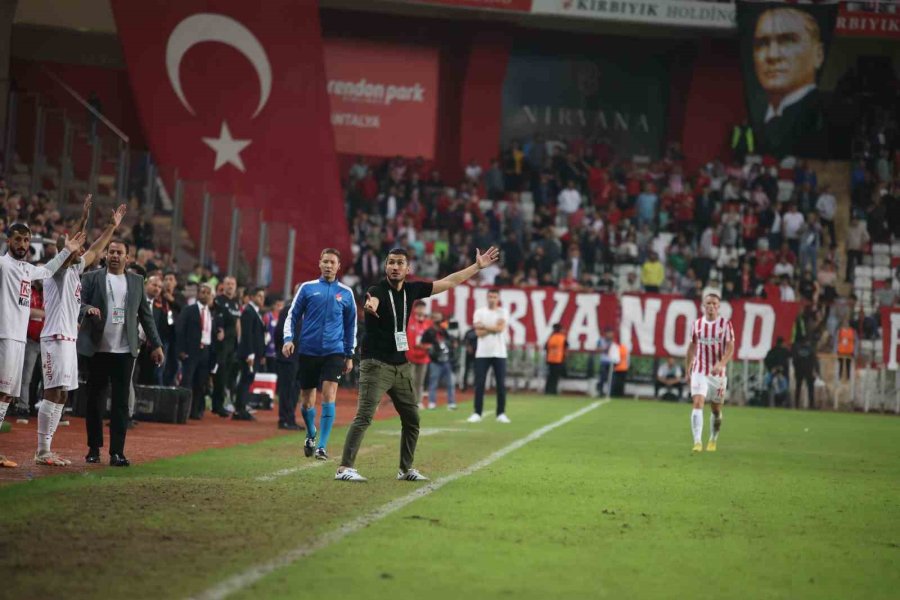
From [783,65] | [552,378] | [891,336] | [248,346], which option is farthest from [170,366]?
[783,65]

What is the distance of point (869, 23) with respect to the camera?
45188 mm

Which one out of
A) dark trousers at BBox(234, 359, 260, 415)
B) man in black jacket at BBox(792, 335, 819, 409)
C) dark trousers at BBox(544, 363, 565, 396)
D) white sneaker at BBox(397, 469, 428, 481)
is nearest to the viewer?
white sneaker at BBox(397, 469, 428, 481)

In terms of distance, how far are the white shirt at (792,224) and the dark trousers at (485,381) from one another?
1991 cm

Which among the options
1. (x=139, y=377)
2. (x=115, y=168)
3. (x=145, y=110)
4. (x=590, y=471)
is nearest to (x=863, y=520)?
(x=590, y=471)

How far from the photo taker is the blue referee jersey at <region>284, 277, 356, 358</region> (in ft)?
48.7

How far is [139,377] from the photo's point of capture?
68.6ft

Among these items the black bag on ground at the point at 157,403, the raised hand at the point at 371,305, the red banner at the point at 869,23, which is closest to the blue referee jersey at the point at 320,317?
the raised hand at the point at 371,305

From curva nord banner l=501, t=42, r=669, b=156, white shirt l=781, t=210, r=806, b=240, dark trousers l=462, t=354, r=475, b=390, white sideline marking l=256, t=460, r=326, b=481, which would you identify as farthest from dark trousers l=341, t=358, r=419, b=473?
curva nord banner l=501, t=42, r=669, b=156

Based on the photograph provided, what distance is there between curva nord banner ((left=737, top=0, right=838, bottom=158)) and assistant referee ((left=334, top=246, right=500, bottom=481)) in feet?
112

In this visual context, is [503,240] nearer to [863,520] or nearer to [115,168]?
[115,168]

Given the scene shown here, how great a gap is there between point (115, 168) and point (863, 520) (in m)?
20.4

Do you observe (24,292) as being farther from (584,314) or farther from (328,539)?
(584,314)

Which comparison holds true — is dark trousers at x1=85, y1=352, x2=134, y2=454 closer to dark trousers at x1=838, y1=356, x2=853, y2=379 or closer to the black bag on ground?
the black bag on ground

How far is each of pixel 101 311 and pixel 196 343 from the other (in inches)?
329
